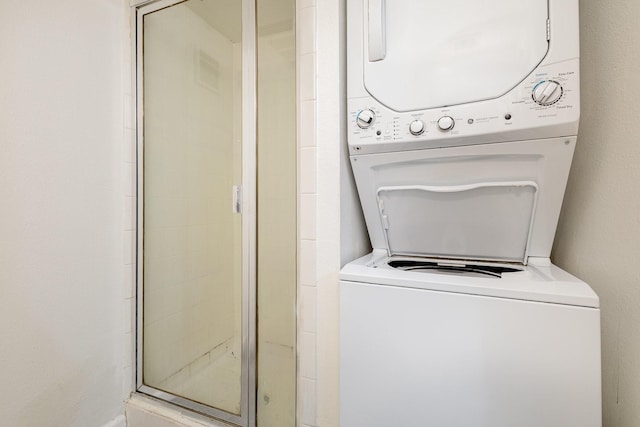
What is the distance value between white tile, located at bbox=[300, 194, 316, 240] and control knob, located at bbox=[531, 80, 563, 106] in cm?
67

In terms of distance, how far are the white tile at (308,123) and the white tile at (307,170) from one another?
28mm

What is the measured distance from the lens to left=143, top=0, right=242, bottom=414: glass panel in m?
1.36

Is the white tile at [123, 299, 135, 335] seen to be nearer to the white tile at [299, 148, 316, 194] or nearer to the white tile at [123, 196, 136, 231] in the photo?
the white tile at [123, 196, 136, 231]

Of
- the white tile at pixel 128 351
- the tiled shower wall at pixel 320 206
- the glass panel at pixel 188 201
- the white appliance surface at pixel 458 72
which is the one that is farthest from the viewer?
the white tile at pixel 128 351

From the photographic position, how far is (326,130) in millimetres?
951

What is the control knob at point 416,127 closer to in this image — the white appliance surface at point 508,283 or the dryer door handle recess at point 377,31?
the dryer door handle recess at point 377,31

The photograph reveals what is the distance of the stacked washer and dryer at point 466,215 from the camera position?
63 cm

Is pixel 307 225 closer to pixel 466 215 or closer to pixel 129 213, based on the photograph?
pixel 466 215

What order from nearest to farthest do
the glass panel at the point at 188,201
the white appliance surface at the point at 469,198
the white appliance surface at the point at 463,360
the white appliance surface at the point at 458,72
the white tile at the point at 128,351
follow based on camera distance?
the white appliance surface at the point at 463,360 < the white appliance surface at the point at 458,72 < the white appliance surface at the point at 469,198 < the glass panel at the point at 188,201 < the white tile at the point at 128,351

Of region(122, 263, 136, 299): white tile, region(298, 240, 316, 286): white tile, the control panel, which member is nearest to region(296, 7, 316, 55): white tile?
the control panel

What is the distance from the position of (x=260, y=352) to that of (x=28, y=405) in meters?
0.90

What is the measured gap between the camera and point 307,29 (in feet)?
3.27

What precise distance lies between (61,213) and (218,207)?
64 centimetres

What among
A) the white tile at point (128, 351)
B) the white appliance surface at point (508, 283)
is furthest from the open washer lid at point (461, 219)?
the white tile at point (128, 351)
